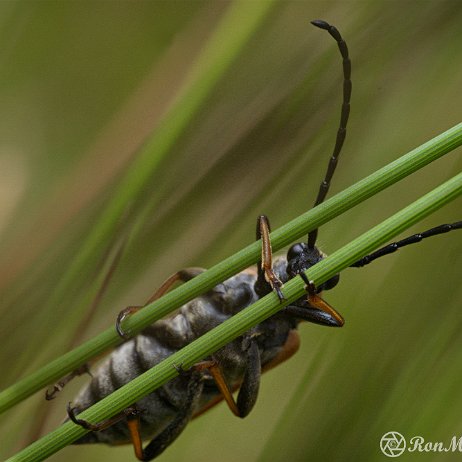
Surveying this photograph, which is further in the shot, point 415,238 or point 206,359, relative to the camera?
point 206,359

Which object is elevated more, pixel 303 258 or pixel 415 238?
pixel 415 238

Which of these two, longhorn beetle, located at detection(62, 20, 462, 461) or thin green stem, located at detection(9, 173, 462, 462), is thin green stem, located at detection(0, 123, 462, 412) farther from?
longhorn beetle, located at detection(62, 20, 462, 461)

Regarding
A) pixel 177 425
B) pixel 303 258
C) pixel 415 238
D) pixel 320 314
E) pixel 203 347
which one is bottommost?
pixel 177 425

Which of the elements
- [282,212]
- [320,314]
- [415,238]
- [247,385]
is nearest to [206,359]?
[247,385]

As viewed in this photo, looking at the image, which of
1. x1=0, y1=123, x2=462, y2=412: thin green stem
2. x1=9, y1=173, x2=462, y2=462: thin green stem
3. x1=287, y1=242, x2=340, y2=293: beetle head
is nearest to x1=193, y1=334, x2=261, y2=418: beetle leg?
x1=287, y1=242, x2=340, y2=293: beetle head

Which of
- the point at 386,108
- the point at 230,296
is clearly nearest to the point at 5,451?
the point at 230,296

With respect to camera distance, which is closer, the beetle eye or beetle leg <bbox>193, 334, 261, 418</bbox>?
beetle leg <bbox>193, 334, 261, 418</bbox>

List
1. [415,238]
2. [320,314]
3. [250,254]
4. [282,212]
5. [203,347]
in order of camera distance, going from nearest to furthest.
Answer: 1. [203,347]
2. [250,254]
3. [415,238]
4. [320,314]
5. [282,212]

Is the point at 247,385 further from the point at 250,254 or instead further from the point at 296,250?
the point at 250,254
